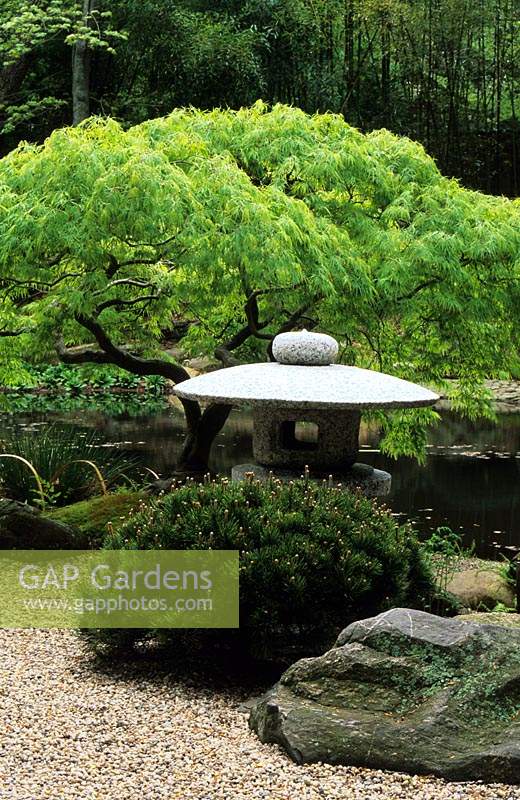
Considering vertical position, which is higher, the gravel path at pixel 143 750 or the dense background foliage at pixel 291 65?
the dense background foliage at pixel 291 65

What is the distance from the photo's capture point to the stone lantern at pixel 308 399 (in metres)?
5.57

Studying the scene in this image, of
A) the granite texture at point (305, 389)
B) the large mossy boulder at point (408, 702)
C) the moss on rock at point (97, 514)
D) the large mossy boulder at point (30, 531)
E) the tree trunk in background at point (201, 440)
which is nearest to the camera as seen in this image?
the large mossy boulder at point (408, 702)

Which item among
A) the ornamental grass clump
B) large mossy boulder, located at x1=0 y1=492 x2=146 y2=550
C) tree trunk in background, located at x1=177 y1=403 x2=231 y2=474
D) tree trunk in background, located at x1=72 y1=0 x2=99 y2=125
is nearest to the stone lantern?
large mossy boulder, located at x1=0 y1=492 x2=146 y2=550

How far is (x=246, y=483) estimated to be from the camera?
4.84 metres

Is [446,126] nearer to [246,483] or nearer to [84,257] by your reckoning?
[84,257]

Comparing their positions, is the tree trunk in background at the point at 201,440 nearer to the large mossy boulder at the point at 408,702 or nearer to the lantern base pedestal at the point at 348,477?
the lantern base pedestal at the point at 348,477

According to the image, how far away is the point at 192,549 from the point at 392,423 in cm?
473

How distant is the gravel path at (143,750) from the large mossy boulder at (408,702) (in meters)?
0.06

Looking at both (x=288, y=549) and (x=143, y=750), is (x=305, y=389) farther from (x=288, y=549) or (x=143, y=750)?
(x=143, y=750)

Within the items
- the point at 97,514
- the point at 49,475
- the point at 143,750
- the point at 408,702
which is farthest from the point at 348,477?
the point at 49,475

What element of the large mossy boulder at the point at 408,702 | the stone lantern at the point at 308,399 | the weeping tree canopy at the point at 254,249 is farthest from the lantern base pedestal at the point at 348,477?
the large mossy boulder at the point at 408,702

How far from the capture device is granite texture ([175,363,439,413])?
5.53 meters

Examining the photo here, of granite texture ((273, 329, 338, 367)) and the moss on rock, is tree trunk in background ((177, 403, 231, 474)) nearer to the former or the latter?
the moss on rock

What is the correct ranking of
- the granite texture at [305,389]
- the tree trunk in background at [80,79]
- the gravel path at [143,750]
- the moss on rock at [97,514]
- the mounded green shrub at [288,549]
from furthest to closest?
the tree trunk in background at [80,79] < the moss on rock at [97,514] < the granite texture at [305,389] < the mounded green shrub at [288,549] < the gravel path at [143,750]
